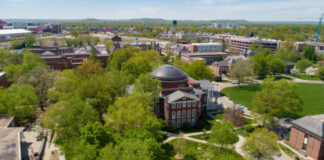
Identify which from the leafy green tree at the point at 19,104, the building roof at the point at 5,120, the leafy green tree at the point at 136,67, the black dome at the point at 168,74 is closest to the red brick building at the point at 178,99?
the black dome at the point at 168,74

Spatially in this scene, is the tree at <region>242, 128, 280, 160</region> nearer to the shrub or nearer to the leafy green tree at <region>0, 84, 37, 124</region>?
the shrub

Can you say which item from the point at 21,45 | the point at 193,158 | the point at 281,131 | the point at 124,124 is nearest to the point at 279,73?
the point at 281,131

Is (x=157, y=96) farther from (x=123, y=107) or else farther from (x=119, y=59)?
(x=119, y=59)

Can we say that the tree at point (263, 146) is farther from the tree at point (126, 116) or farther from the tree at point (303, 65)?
the tree at point (303, 65)

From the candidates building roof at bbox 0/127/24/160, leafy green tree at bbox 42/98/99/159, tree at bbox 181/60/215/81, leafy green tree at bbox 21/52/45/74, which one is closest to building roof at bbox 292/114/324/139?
tree at bbox 181/60/215/81

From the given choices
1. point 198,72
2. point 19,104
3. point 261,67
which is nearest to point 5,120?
point 19,104

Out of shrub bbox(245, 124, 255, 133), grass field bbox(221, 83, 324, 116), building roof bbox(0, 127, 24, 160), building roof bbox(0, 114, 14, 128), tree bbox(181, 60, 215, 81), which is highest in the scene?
tree bbox(181, 60, 215, 81)

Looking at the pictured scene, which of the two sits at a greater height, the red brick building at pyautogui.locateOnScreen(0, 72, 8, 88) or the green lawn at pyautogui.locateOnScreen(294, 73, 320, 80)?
the red brick building at pyautogui.locateOnScreen(0, 72, 8, 88)
